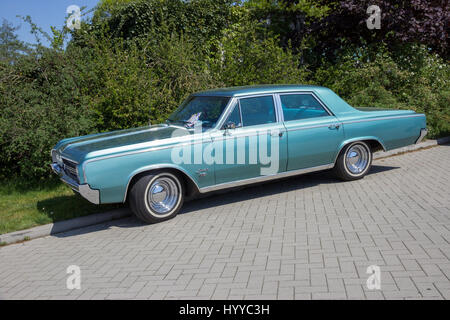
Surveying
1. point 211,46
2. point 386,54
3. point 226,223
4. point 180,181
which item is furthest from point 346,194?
point 211,46

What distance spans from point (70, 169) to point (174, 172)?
135 cm

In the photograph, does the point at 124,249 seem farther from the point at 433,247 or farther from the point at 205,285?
the point at 433,247

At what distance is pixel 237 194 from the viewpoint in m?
7.20

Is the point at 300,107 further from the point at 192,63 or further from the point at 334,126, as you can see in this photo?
the point at 192,63

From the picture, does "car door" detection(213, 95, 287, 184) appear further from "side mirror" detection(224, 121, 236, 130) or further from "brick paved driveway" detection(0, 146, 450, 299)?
"brick paved driveway" detection(0, 146, 450, 299)

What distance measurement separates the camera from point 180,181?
6031mm

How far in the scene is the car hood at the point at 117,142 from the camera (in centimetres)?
549

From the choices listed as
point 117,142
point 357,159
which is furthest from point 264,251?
point 357,159

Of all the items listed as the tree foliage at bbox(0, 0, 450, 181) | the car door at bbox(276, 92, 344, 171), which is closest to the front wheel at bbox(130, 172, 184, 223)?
the car door at bbox(276, 92, 344, 171)

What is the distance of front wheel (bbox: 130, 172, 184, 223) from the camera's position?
568cm

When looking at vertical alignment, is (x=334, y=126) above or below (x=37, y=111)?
below

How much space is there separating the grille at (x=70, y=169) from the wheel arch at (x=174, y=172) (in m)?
0.66

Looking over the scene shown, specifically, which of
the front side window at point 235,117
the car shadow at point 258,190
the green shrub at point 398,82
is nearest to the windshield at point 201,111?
the front side window at point 235,117
